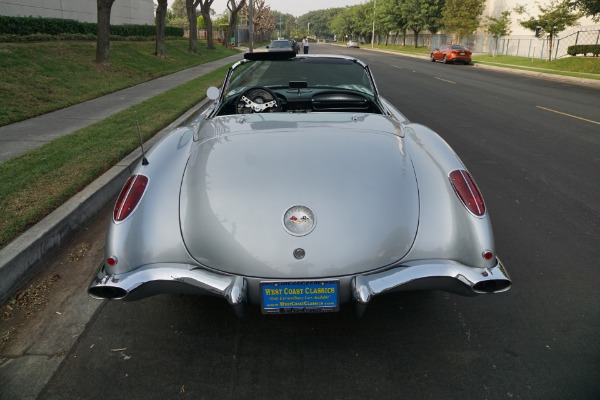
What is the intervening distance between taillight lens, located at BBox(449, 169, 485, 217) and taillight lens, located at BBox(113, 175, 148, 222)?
1.77m

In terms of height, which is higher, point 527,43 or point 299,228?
point 527,43

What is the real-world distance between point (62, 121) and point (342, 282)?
791 cm

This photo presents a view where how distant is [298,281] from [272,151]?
2.65 feet

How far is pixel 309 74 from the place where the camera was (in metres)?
4.75

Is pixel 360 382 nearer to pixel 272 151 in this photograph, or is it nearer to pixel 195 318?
pixel 195 318

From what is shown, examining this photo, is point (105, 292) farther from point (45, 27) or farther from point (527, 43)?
point (527, 43)

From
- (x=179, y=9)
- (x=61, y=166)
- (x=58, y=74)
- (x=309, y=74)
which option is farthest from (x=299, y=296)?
(x=179, y=9)

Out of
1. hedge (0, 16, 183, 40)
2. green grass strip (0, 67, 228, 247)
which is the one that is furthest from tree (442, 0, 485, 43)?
green grass strip (0, 67, 228, 247)

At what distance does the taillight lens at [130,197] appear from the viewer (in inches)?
97.5

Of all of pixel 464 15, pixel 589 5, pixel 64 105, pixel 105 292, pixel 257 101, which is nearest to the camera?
pixel 105 292

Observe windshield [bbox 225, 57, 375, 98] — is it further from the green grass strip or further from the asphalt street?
the asphalt street

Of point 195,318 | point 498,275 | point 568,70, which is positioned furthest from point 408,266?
point 568,70

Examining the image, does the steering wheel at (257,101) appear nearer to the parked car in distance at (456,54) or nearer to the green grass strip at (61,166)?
the green grass strip at (61,166)

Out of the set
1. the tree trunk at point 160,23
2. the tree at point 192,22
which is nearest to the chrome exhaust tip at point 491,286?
the tree trunk at point 160,23
